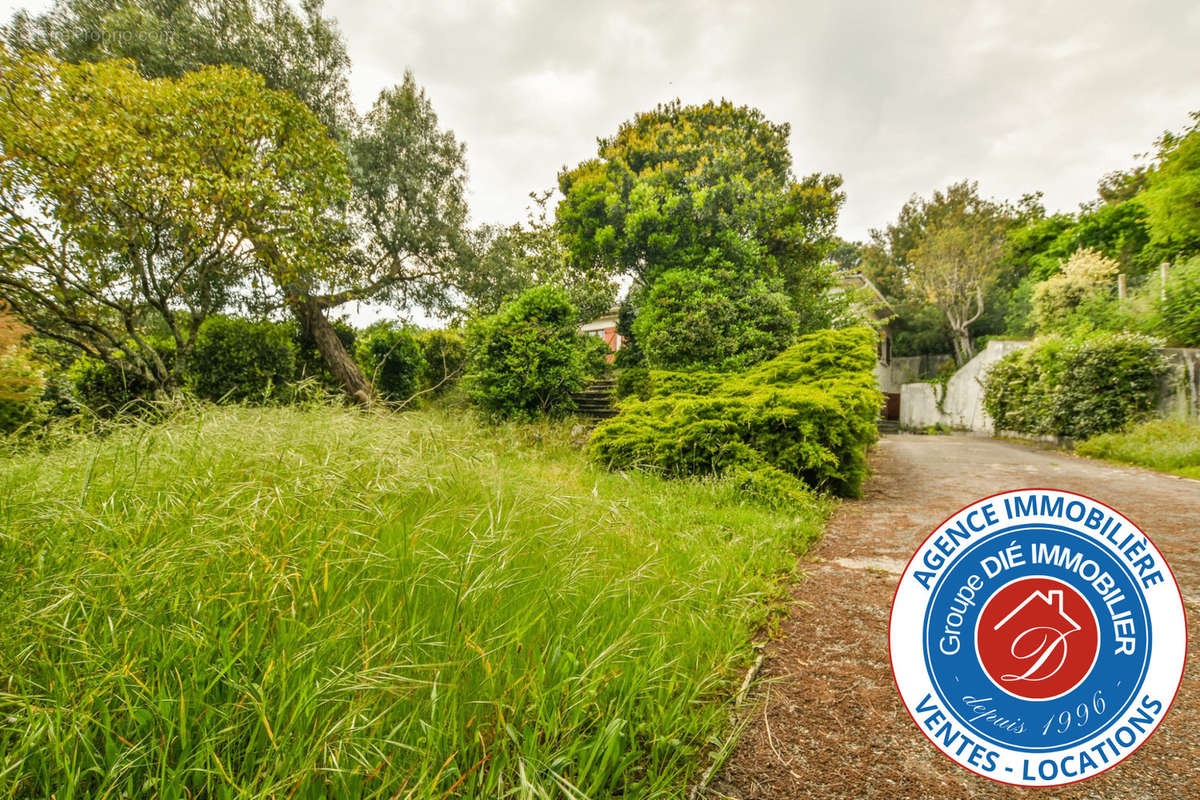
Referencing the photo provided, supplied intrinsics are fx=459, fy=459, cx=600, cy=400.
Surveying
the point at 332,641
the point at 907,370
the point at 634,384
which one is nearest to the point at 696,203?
the point at 634,384

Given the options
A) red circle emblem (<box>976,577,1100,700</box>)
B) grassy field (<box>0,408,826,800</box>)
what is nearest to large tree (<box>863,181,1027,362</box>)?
grassy field (<box>0,408,826,800</box>)

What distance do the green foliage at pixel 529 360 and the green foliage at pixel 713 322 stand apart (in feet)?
5.68

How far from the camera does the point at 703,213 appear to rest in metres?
9.90

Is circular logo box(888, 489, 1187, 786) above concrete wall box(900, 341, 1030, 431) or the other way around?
above

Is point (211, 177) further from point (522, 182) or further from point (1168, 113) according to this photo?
point (1168, 113)

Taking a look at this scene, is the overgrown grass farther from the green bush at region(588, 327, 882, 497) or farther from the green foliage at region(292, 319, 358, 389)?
the green foliage at region(292, 319, 358, 389)

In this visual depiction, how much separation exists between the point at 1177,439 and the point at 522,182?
15882 mm

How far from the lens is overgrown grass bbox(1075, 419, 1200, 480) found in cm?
650

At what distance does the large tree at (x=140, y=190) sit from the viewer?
4.74 meters

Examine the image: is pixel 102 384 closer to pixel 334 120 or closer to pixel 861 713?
pixel 334 120

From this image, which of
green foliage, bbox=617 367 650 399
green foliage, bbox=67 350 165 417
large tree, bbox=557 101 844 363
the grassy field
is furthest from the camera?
large tree, bbox=557 101 844 363

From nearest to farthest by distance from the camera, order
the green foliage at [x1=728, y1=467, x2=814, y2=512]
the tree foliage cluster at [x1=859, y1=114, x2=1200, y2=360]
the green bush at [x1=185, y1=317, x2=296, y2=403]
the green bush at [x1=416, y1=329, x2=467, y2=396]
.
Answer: the green foliage at [x1=728, y1=467, x2=814, y2=512]
the green bush at [x1=185, y1=317, x2=296, y2=403]
the green bush at [x1=416, y1=329, x2=467, y2=396]
the tree foliage cluster at [x1=859, y1=114, x2=1200, y2=360]

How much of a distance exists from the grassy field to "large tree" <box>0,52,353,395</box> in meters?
4.54

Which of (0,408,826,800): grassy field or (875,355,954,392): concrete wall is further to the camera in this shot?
(875,355,954,392): concrete wall
